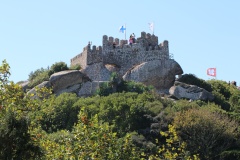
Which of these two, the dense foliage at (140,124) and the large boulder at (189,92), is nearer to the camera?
the dense foliage at (140,124)

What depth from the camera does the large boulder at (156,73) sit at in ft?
196

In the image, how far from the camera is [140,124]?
5216 centimetres

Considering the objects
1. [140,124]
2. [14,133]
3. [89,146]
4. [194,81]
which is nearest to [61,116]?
[140,124]

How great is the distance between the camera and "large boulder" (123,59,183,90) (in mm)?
59875

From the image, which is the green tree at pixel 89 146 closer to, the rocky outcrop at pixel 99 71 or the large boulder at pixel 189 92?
the large boulder at pixel 189 92

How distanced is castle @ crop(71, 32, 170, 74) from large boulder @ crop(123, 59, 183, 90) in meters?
1.22

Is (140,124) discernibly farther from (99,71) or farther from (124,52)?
(124,52)

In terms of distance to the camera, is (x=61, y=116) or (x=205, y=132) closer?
(x=205, y=132)

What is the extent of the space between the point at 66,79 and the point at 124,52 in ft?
21.7

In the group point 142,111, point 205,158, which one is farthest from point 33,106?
point 142,111

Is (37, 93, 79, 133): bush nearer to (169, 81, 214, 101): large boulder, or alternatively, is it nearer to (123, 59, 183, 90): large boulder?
(123, 59, 183, 90): large boulder

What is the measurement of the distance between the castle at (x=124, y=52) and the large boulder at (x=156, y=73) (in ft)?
3.99

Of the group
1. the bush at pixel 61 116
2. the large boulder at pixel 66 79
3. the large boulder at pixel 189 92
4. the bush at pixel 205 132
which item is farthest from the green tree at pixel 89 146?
the large boulder at pixel 66 79

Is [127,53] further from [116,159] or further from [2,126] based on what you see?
[2,126]
